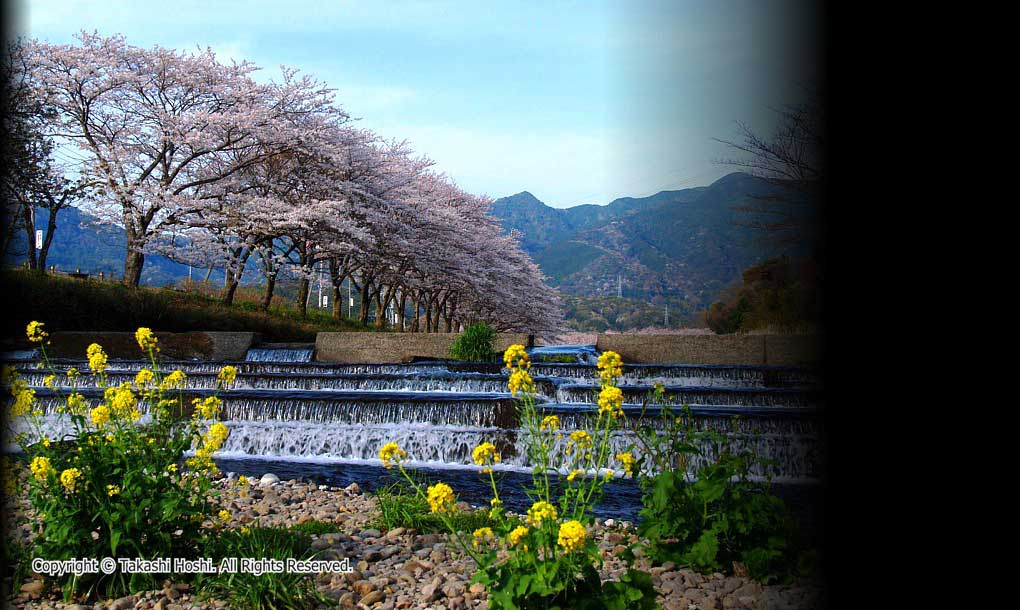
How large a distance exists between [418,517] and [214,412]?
104 centimetres

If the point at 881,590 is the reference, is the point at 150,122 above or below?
above

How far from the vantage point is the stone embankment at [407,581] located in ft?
6.99

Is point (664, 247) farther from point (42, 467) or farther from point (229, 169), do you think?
point (42, 467)

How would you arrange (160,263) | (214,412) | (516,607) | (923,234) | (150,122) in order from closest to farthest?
1. (923,234)
2. (516,607)
3. (214,412)
4. (150,122)
5. (160,263)

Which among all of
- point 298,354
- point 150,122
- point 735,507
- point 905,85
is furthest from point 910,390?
point 150,122

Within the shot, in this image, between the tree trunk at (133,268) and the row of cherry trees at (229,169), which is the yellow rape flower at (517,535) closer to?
the row of cherry trees at (229,169)

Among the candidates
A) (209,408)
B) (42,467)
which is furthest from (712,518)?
(42,467)

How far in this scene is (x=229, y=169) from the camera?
50.8 ft

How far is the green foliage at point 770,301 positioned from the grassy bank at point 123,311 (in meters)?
8.89

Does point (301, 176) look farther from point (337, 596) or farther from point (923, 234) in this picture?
point (923, 234)

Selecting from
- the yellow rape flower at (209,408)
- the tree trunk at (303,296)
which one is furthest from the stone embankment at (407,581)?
the tree trunk at (303,296)

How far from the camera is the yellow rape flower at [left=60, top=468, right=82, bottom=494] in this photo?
2082mm

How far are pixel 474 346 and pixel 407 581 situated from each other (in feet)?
28.6

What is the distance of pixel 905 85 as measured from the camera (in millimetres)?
787
